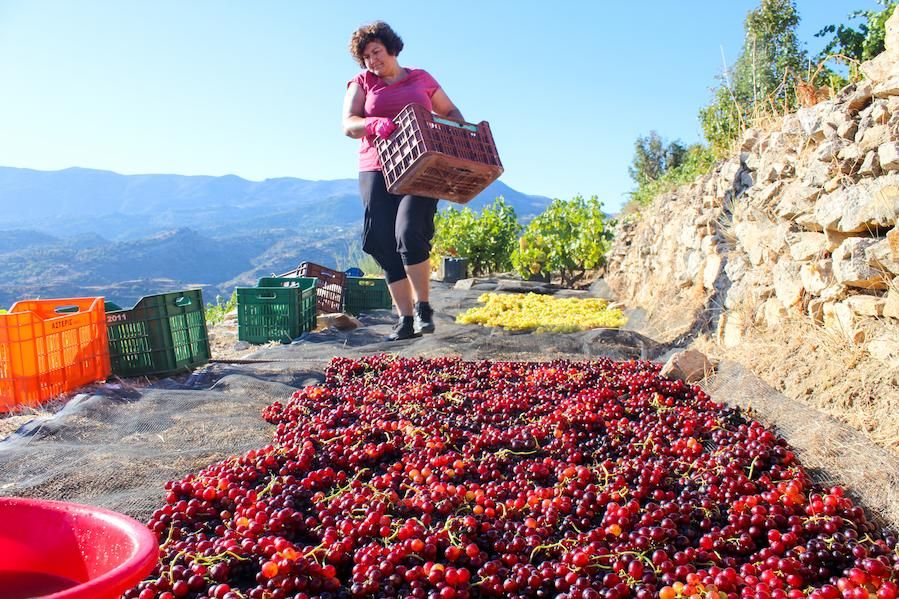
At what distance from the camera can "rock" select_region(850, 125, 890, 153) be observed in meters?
3.10

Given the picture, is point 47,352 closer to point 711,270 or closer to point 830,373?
point 830,373

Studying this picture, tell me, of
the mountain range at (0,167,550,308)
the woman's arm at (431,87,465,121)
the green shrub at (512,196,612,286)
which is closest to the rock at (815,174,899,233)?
the woman's arm at (431,87,465,121)

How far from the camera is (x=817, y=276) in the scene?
10.7 ft

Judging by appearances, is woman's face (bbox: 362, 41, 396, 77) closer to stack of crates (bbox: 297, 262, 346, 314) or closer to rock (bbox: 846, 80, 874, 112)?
rock (bbox: 846, 80, 874, 112)

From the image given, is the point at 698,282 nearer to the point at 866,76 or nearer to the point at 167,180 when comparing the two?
the point at 866,76

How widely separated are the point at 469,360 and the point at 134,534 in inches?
139

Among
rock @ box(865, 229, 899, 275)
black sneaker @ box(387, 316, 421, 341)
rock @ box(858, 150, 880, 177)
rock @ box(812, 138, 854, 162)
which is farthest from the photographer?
Result: black sneaker @ box(387, 316, 421, 341)

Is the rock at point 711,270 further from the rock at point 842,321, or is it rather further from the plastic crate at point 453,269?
the plastic crate at point 453,269

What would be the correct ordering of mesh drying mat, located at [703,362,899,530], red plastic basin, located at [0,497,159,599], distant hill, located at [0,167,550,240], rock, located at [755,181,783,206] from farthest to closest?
distant hill, located at [0,167,550,240], rock, located at [755,181,783,206], mesh drying mat, located at [703,362,899,530], red plastic basin, located at [0,497,159,599]

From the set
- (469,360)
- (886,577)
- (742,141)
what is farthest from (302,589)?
(742,141)

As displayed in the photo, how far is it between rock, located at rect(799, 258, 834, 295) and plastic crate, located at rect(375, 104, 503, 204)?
2.14 meters

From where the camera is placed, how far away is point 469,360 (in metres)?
4.47

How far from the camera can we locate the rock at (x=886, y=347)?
2.59 meters

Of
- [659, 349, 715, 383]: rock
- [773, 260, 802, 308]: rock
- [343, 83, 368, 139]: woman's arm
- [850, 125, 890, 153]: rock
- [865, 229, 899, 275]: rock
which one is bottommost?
[659, 349, 715, 383]: rock
